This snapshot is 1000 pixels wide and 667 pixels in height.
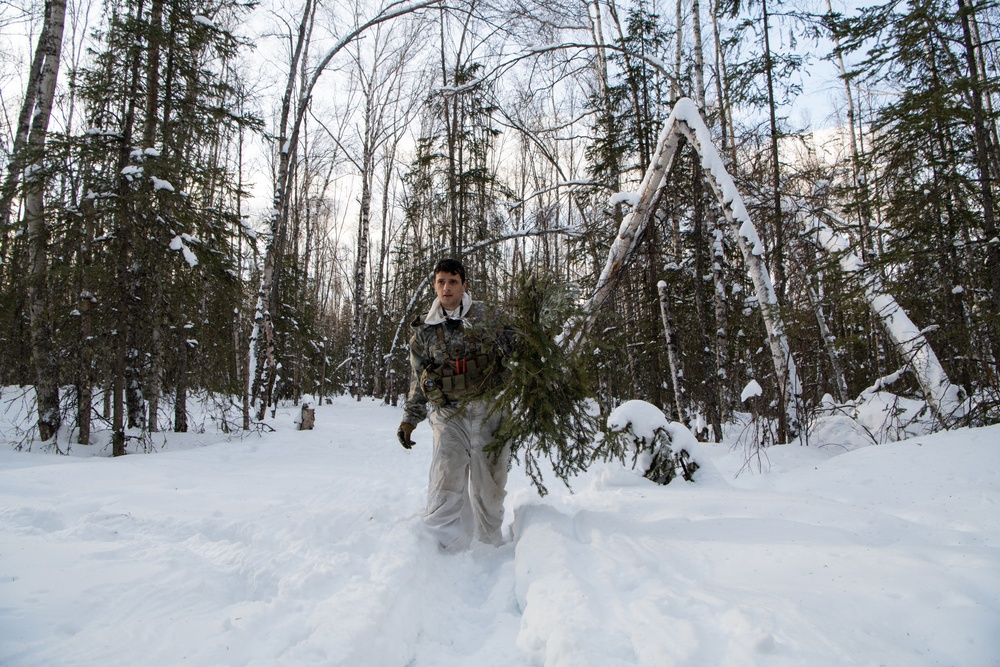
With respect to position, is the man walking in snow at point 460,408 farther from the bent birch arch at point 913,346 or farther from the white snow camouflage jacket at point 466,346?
the bent birch arch at point 913,346

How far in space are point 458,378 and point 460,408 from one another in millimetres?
236

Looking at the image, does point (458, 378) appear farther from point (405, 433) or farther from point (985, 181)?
point (985, 181)

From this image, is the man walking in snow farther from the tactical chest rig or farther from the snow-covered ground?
the snow-covered ground

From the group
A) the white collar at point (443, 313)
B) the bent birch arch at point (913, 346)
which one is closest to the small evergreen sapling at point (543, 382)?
the white collar at point (443, 313)

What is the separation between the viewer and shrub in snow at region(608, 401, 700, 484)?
458 cm

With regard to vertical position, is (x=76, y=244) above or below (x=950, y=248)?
above

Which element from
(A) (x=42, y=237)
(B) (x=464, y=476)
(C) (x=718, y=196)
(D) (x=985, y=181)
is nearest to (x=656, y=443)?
(B) (x=464, y=476)

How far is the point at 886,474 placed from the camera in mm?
3891

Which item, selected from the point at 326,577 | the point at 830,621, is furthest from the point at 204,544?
the point at 830,621

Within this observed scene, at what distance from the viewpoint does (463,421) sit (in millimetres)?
3523

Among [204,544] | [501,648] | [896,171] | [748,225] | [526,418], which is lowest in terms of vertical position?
[501,648]

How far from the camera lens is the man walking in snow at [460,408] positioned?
3432 millimetres

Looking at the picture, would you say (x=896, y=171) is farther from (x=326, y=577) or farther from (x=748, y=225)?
(x=326, y=577)

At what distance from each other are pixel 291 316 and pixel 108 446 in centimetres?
862
